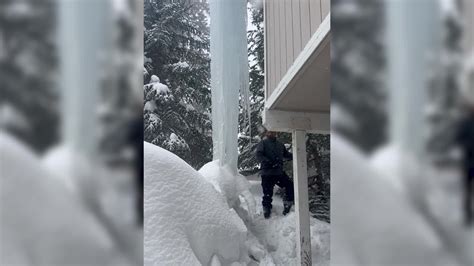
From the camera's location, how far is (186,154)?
6.67 meters

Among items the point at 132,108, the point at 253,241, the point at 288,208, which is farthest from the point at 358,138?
the point at 288,208

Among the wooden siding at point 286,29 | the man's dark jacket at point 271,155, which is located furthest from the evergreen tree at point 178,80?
the wooden siding at point 286,29

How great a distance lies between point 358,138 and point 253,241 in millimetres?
4101

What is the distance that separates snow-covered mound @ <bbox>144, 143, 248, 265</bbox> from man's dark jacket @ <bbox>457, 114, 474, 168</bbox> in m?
1.64

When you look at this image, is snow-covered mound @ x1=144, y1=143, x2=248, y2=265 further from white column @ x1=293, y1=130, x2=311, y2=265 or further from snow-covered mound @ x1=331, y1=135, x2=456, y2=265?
snow-covered mound @ x1=331, y1=135, x2=456, y2=265

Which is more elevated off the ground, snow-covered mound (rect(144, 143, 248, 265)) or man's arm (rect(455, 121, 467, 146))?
man's arm (rect(455, 121, 467, 146))

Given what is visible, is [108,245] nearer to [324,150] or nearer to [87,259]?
[87,259]

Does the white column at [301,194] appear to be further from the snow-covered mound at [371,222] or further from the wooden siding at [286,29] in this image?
the snow-covered mound at [371,222]

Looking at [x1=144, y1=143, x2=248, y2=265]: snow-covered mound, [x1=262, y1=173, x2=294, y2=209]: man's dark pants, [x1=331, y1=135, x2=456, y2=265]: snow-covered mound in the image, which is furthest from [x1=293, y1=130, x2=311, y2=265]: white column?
[x1=331, y1=135, x2=456, y2=265]: snow-covered mound

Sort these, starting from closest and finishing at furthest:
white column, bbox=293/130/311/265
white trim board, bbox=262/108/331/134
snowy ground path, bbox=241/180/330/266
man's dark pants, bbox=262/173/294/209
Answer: white trim board, bbox=262/108/331/134 → white column, bbox=293/130/311/265 → man's dark pants, bbox=262/173/294/209 → snowy ground path, bbox=241/180/330/266

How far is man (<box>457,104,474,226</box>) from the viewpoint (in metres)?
0.51

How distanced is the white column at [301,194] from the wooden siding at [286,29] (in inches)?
18.4

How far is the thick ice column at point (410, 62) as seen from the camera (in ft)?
1.71

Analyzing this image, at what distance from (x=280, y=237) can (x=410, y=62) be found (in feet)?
14.6
